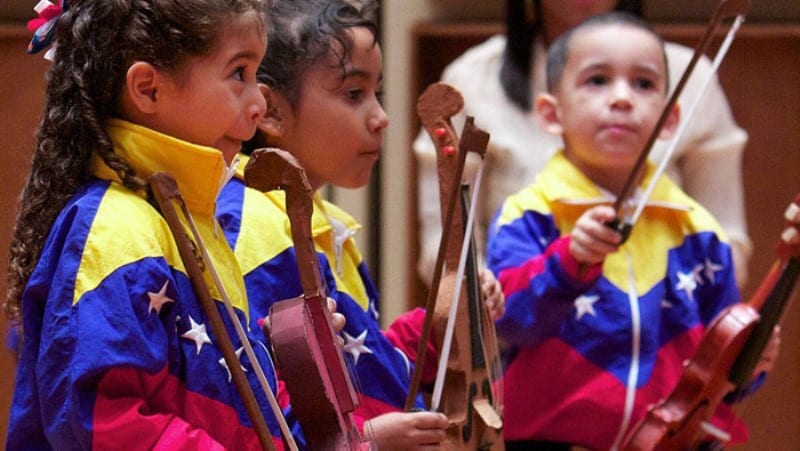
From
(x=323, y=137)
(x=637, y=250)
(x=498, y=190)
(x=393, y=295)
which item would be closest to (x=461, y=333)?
(x=323, y=137)

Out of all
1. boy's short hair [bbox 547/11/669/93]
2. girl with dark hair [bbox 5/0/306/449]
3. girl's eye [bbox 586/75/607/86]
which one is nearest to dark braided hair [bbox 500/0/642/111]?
boy's short hair [bbox 547/11/669/93]

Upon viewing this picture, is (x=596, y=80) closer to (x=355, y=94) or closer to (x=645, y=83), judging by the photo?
(x=645, y=83)

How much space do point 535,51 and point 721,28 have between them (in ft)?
2.89

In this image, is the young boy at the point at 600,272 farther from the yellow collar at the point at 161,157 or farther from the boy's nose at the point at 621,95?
the yellow collar at the point at 161,157

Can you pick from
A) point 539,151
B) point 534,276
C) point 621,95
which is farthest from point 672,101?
point 539,151

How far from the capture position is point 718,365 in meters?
1.62

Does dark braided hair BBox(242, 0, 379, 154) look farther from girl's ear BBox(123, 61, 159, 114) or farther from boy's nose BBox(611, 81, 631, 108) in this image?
boy's nose BBox(611, 81, 631, 108)

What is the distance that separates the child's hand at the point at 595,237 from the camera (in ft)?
5.33

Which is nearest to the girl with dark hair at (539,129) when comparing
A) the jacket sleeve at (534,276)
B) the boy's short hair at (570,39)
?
the boy's short hair at (570,39)

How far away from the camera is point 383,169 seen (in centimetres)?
311

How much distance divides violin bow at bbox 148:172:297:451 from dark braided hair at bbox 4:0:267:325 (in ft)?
0.34

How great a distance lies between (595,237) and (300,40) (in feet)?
1.46

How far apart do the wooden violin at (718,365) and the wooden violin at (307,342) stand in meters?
0.57

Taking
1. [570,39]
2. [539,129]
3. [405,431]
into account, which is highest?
[570,39]
